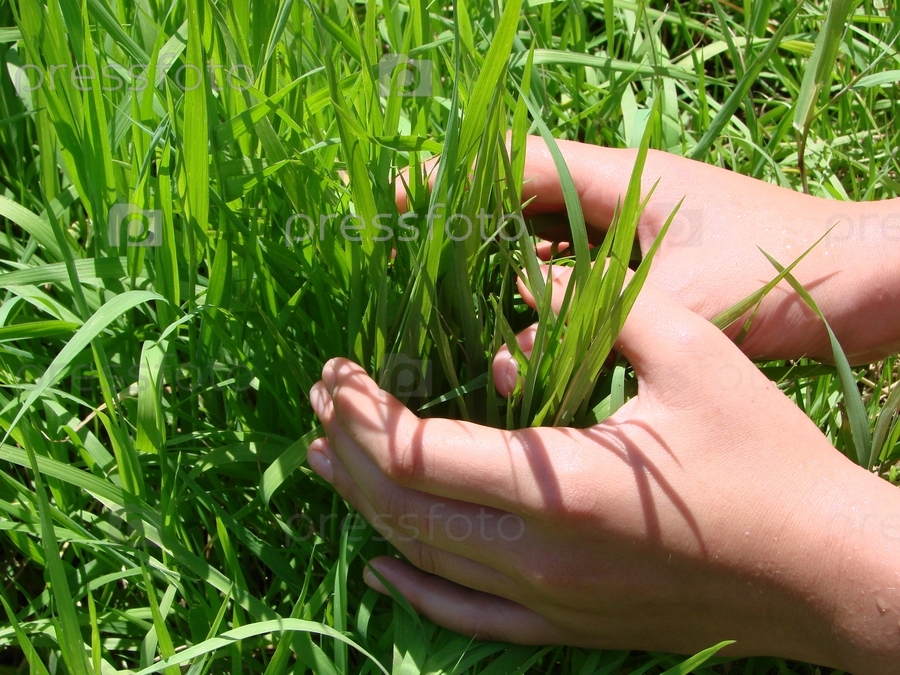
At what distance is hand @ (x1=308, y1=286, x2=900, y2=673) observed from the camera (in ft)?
2.45

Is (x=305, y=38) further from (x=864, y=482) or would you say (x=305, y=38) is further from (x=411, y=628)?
(x=864, y=482)

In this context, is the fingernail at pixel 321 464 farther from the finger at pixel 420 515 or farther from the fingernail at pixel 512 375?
the fingernail at pixel 512 375

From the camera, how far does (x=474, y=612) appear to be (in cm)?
81

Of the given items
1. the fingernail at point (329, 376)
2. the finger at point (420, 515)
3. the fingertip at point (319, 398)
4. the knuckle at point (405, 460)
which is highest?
the fingernail at point (329, 376)

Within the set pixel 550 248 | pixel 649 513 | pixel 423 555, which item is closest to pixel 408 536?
pixel 423 555

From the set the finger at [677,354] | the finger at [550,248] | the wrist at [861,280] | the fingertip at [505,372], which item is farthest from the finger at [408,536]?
the wrist at [861,280]

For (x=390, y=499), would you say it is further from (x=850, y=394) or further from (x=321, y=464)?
(x=850, y=394)

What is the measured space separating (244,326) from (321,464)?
18cm

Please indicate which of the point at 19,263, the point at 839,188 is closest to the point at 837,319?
the point at 839,188

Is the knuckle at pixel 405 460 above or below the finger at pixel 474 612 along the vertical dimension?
above

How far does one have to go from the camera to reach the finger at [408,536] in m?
0.81

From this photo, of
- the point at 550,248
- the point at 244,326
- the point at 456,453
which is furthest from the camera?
the point at 550,248

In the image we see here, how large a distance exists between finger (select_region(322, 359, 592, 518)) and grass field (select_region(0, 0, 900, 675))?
42mm

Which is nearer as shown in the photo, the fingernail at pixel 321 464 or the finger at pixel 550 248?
the fingernail at pixel 321 464
